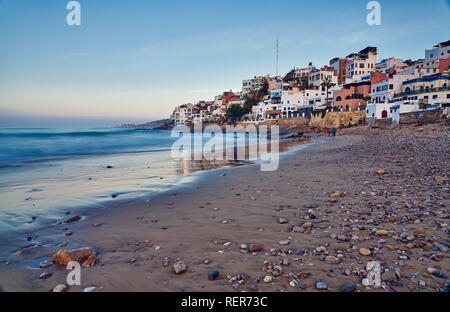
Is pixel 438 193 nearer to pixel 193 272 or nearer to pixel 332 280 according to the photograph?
pixel 332 280

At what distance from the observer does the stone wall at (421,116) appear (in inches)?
1177

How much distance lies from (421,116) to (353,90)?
3145 cm

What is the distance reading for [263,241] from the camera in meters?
4.45

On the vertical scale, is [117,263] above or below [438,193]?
below

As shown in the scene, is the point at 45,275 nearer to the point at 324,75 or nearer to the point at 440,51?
the point at 440,51

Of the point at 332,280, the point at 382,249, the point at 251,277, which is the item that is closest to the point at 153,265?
the point at 251,277

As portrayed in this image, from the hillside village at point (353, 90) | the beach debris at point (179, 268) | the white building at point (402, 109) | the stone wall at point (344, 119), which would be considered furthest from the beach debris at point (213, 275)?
the stone wall at point (344, 119)

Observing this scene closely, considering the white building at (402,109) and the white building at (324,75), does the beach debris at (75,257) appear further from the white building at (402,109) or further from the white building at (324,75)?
the white building at (324,75)

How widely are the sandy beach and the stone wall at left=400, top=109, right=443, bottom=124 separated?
29924 mm

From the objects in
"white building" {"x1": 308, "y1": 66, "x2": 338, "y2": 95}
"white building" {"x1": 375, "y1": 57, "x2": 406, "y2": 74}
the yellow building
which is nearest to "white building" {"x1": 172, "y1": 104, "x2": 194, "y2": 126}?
"white building" {"x1": 308, "y1": 66, "x2": 338, "y2": 95}

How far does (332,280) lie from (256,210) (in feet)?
10.7

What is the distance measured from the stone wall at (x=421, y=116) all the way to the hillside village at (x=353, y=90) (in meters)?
1.49

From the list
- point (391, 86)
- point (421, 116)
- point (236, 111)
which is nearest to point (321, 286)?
point (421, 116)
